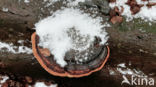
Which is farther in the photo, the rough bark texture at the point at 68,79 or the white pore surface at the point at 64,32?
the rough bark texture at the point at 68,79

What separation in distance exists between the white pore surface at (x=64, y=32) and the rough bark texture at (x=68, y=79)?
22cm

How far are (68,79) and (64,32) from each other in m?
1.00

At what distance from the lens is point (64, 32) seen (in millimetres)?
2705

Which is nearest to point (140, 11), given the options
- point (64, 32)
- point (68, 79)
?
point (64, 32)

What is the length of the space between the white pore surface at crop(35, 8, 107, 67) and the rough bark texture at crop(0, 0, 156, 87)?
0.22m

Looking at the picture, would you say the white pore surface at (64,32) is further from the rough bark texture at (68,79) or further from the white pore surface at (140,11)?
the white pore surface at (140,11)

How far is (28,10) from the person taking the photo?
2889 mm

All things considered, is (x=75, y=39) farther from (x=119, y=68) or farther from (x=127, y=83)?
(x=127, y=83)

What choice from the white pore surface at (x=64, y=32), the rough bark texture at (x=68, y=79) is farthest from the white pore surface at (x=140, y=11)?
the white pore surface at (x=64, y=32)

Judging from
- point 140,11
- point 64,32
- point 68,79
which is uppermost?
point 140,11

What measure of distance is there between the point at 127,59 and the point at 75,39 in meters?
0.99

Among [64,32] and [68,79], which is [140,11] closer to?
[64,32]

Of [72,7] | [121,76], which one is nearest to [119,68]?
[121,76]

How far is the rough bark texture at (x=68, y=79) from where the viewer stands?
291 cm
